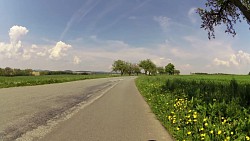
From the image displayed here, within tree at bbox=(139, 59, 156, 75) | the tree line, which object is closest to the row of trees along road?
tree at bbox=(139, 59, 156, 75)

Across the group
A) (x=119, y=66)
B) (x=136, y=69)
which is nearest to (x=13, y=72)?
(x=119, y=66)

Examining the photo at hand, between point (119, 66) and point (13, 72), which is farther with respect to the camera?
point (119, 66)

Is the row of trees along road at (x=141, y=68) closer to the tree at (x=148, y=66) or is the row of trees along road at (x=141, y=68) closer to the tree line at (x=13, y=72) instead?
the tree at (x=148, y=66)

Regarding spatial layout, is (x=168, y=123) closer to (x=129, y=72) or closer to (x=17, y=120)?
(x=17, y=120)

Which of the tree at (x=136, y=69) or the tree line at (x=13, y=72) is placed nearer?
the tree line at (x=13, y=72)

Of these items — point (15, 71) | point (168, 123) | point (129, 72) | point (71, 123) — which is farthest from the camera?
point (129, 72)

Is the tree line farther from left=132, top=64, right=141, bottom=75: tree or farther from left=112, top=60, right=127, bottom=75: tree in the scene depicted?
left=132, top=64, right=141, bottom=75: tree

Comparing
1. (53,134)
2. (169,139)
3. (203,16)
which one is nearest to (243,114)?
(169,139)

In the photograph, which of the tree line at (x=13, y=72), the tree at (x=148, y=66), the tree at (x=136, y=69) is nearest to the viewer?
the tree line at (x=13, y=72)

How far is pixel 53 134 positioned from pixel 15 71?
3677 inches

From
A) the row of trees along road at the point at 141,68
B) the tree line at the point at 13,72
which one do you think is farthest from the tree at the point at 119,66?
the tree line at the point at 13,72

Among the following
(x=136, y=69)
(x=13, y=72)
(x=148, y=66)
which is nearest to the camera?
(x=13, y=72)

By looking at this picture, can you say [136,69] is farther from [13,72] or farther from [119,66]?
[13,72]

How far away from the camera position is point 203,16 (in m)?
15.3
